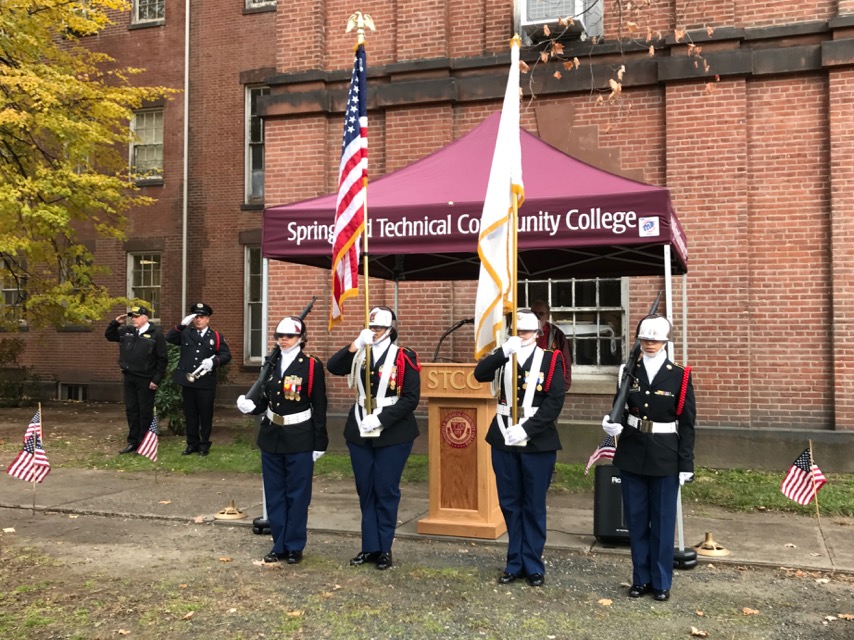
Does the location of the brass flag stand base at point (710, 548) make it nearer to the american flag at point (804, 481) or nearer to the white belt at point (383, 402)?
the american flag at point (804, 481)

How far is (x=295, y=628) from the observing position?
507 centimetres

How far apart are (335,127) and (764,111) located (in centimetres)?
607

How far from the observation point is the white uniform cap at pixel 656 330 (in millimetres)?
5762

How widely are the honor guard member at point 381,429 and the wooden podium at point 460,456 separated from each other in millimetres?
785

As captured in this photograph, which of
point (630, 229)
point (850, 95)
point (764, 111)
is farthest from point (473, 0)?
point (630, 229)

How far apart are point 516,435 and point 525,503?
548 millimetres

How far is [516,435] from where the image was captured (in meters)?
5.91

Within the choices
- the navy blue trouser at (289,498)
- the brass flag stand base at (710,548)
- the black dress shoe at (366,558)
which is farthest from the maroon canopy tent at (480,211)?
the black dress shoe at (366,558)

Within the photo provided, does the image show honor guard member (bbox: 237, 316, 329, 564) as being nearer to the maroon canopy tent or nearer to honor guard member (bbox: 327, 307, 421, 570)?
honor guard member (bbox: 327, 307, 421, 570)

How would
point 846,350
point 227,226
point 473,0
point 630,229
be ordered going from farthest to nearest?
point 227,226 → point 473,0 → point 846,350 → point 630,229

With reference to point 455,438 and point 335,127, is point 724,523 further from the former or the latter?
point 335,127

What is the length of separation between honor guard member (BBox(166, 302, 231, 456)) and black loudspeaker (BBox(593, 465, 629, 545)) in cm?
653

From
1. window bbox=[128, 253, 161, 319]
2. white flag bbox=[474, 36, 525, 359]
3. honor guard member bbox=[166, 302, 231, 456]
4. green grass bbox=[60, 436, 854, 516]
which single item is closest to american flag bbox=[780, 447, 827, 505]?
green grass bbox=[60, 436, 854, 516]

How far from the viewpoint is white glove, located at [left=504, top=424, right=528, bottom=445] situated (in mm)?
5914
